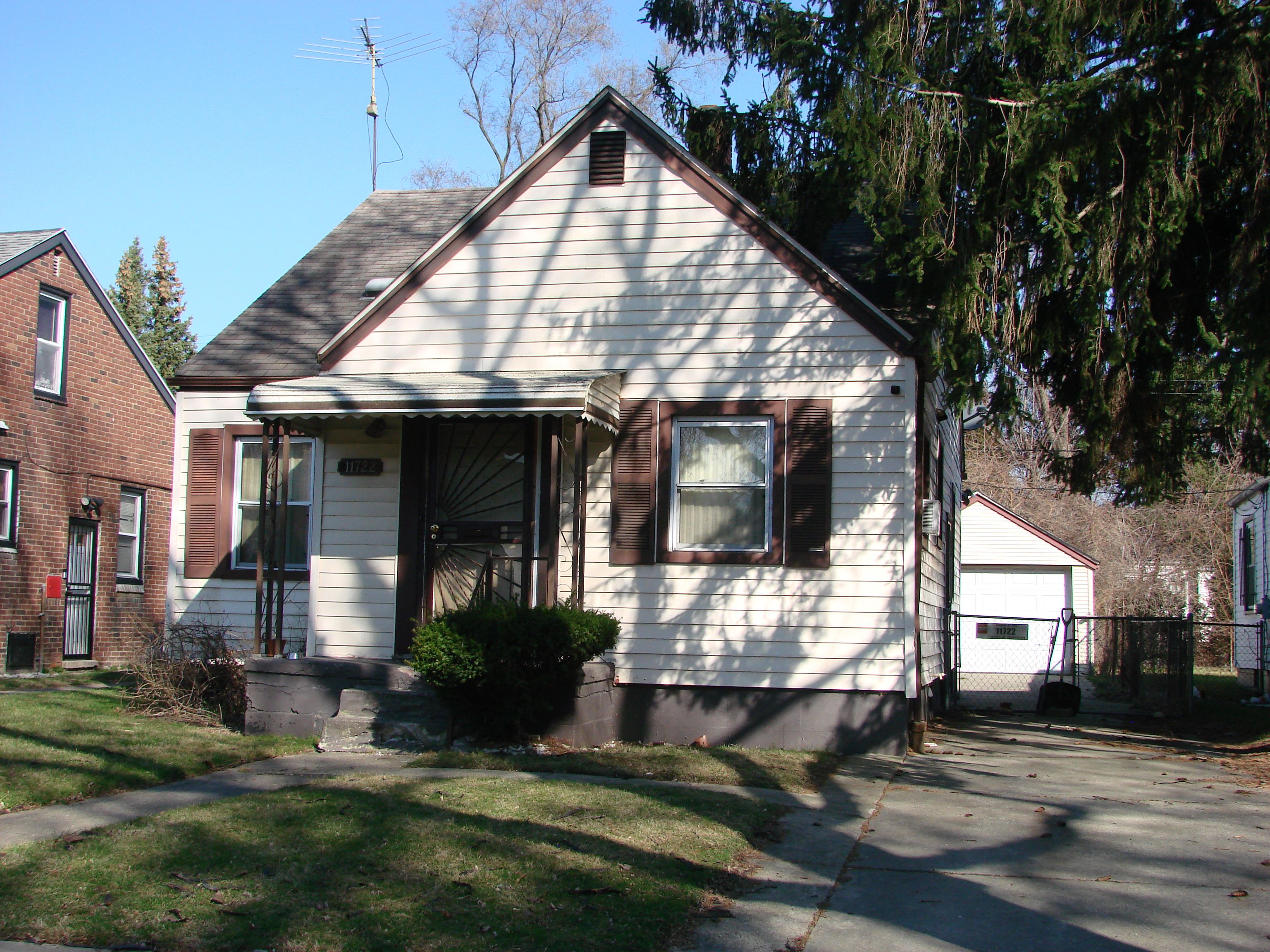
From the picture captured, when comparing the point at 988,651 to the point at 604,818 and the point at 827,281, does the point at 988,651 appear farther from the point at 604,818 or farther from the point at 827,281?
the point at 604,818

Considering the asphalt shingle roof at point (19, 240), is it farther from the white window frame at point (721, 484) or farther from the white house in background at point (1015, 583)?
the white house in background at point (1015, 583)

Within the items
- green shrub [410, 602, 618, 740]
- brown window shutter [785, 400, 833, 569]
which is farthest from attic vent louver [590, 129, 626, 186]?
green shrub [410, 602, 618, 740]

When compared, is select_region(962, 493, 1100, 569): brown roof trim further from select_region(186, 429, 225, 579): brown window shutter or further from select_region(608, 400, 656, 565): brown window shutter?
select_region(186, 429, 225, 579): brown window shutter

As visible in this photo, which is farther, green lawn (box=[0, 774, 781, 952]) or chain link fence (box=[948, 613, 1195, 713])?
chain link fence (box=[948, 613, 1195, 713])

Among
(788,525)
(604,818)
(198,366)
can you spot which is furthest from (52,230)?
(604,818)

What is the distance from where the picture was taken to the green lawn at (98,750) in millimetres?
6965

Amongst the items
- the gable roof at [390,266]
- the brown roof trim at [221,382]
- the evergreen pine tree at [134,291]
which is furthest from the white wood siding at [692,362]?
the evergreen pine tree at [134,291]

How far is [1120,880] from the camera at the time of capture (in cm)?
588

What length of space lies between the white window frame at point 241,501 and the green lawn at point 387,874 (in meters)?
6.10

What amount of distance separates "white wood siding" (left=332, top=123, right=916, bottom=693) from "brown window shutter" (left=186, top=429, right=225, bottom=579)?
8.69 feet

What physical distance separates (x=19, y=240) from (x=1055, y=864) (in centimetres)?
1750

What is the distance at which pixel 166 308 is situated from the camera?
168 feet

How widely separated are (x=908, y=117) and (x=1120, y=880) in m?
6.51

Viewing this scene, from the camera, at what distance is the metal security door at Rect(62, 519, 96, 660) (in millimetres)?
18203
